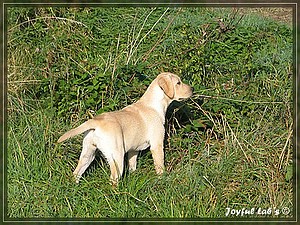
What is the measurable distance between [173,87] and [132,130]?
2.33 feet

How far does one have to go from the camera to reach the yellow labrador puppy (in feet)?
17.4

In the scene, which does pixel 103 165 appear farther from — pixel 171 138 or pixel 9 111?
pixel 9 111

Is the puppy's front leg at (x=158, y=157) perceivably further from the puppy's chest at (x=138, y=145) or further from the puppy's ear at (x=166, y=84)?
the puppy's ear at (x=166, y=84)

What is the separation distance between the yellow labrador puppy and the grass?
0.15 meters

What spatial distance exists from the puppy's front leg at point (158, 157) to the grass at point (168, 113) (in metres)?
0.08

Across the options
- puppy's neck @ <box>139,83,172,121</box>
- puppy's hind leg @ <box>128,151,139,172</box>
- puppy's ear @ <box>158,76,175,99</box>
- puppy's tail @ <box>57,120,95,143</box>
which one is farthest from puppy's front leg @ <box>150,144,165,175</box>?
puppy's tail @ <box>57,120,95,143</box>

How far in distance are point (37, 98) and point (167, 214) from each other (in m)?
2.31

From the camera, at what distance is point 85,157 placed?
5.55 m

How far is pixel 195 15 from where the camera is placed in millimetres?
8688

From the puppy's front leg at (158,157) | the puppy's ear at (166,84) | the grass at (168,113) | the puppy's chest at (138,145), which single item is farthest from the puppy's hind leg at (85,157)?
the puppy's ear at (166,84)

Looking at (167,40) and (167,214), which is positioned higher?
(167,40)

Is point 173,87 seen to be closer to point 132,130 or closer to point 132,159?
point 132,130

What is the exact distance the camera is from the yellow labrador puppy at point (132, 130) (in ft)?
17.4

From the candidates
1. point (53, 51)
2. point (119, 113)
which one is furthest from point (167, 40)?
point (119, 113)
